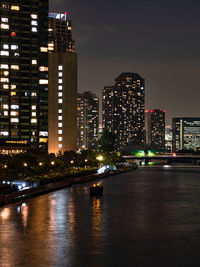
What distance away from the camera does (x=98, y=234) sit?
4584cm

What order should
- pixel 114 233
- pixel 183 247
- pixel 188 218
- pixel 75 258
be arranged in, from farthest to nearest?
pixel 188 218 → pixel 114 233 → pixel 183 247 → pixel 75 258

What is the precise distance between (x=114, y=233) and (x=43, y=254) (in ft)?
38.8

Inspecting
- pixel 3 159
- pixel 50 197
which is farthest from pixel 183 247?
pixel 3 159

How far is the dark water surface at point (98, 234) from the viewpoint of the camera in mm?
34906

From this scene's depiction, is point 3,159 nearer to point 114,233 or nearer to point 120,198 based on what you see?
point 120,198

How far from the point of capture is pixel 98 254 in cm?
3669

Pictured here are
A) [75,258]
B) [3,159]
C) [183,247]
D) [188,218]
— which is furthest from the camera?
[3,159]

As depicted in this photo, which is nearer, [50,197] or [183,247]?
[183,247]

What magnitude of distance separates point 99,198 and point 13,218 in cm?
3233

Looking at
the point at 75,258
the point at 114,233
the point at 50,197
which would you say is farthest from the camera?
the point at 50,197

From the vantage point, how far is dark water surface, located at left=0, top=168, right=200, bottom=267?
3491cm

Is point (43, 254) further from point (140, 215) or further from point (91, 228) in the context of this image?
point (140, 215)

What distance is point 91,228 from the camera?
1953 inches

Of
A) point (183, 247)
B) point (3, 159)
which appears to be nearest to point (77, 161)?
point (3, 159)
